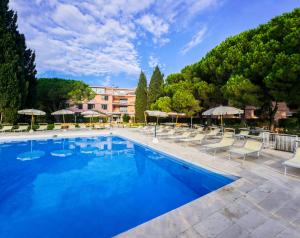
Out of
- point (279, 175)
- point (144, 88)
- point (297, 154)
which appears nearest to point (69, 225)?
point (279, 175)

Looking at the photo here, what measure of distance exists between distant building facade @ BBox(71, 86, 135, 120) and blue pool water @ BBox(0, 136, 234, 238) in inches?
1410

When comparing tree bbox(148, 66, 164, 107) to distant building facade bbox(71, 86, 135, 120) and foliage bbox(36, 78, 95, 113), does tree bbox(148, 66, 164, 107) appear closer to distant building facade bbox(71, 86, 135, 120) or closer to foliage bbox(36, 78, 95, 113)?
foliage bbox(36, 78, 95, 113)

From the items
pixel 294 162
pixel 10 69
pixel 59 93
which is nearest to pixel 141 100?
pixel 59 93

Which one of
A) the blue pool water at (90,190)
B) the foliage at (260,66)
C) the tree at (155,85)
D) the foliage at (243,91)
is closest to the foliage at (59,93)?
the tree at (155,85)

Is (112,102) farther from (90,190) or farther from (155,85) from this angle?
(90,190)

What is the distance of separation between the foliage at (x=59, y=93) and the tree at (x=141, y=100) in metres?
9.38

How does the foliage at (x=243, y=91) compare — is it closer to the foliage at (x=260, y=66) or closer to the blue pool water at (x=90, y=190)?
the foliage at (x=260, y=66)

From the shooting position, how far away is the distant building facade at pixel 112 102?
47594 millimetres

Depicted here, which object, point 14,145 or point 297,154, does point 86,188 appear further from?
point 14,145

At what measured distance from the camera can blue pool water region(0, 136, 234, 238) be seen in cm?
485

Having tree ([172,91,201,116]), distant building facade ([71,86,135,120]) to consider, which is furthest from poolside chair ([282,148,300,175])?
distant building facade ([71,86,135,120])

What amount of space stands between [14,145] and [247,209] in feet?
54.9

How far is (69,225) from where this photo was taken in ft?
15.8

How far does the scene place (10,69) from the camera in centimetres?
2144
